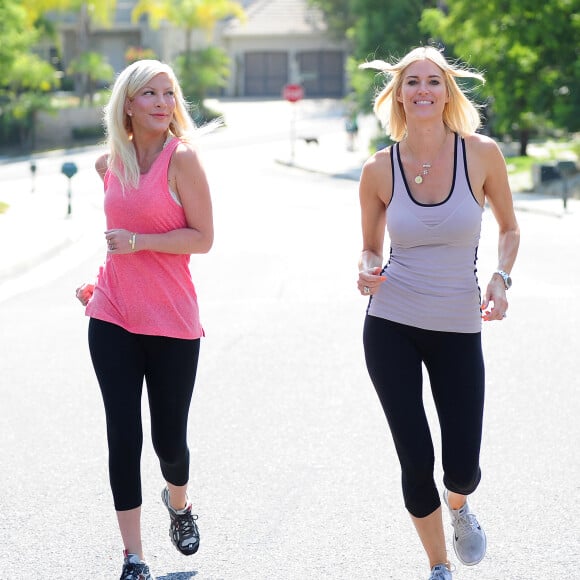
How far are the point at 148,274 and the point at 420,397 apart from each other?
1100 mm

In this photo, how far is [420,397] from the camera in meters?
4.57

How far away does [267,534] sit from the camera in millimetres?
5367

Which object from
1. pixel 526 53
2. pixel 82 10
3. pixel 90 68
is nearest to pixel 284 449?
pixel 526 53

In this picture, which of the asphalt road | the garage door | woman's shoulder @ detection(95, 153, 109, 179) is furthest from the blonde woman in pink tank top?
the garage door

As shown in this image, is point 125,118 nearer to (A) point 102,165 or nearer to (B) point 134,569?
(A) point 102,165

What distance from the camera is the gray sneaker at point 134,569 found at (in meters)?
4.60

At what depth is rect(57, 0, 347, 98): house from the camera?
3145 inches

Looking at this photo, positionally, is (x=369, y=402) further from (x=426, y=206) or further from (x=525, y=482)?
(x=426, y=206)

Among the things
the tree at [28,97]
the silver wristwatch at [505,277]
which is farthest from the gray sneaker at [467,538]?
the tree at [28,97]

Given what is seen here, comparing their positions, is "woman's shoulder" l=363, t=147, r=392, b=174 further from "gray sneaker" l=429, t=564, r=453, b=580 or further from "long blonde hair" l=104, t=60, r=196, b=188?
"gray sneaker" l=429, t=564, r=453, b=580

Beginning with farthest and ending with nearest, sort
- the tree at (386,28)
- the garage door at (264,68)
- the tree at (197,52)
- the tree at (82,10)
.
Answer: the garage door at (264,68), the tree at (197,52), the tree at (82,10), the tree at (386,28)

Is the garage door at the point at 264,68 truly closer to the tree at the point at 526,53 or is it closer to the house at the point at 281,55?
the house at the point at 281,55

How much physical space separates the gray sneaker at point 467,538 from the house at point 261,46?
248ft

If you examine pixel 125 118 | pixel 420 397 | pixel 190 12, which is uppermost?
pixel 125 118
